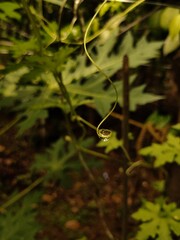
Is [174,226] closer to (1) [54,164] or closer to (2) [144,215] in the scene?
(2) [144,215]

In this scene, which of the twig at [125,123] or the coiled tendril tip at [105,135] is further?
the twig at [125,123]

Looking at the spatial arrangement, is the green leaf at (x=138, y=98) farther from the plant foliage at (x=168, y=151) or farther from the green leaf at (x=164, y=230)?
the green leaf at (x=164, y=230)

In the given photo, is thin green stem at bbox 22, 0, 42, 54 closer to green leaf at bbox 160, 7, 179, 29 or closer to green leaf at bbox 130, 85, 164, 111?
green leaf at bbox 130, 85, 164, 111

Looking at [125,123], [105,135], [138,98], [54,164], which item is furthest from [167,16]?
[105,135]

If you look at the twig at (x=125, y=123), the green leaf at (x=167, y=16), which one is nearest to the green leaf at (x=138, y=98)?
Answer: the twig at (x=125, y=123)

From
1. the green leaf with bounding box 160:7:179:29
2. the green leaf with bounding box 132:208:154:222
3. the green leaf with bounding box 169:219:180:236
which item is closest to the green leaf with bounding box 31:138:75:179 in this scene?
the green leaf with bounding box 132:208:154:222

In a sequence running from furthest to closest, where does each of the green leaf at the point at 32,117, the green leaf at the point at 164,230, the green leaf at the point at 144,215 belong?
the green leaf at the point at 144,215, the green leaf at the point at 164,230, the green leaf at the point at 32,117

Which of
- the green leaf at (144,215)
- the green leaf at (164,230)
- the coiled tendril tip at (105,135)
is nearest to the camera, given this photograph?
the coiled tendril tip at (105,135)

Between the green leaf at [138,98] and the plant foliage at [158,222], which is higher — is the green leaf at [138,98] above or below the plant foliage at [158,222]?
above

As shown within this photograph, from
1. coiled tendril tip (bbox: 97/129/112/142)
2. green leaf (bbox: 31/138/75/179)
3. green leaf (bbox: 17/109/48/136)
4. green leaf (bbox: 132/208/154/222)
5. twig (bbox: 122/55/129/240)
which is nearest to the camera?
coiled tendril tip (bbox: 97/129/112/142)

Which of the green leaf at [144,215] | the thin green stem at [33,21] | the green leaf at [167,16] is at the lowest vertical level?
the green leaf at [144,215]

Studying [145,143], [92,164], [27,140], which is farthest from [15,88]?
[27,140]
